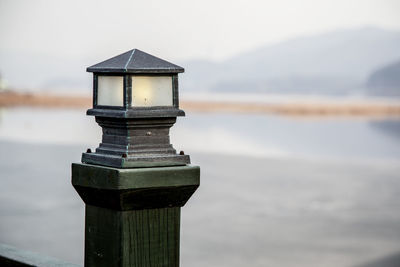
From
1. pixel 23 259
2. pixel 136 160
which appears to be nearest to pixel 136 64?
pixel 136 160

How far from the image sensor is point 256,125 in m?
34.9

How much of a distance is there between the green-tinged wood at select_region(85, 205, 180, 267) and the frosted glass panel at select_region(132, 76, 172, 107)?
0.23 m

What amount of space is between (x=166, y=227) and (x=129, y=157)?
18 centimetres

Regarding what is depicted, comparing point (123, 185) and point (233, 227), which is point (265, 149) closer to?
point (233, 227)

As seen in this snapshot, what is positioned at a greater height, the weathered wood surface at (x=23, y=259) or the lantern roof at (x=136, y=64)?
the lantern roof at (x=136, y=64)

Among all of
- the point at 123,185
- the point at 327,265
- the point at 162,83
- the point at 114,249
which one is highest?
the point at 162,83

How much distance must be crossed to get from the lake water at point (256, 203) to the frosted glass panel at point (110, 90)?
608 cm

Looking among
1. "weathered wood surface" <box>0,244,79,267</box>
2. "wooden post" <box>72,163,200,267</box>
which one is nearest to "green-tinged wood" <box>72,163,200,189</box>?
"wooden post" <box>72,163,200,267</box>

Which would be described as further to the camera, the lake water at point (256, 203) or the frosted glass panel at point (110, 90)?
the lake water at point (256, 203)

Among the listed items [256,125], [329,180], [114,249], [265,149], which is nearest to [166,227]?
[114,249]

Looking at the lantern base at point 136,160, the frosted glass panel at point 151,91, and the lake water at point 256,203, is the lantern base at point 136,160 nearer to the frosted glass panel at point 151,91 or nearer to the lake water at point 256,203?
the frosted glass panel at point 151,91

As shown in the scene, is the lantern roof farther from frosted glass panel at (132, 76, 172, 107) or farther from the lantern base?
the lantern base

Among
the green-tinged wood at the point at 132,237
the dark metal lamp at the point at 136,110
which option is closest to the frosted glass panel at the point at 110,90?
the dark metal lamp at the point at 136,110

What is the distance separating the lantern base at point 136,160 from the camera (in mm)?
1859
